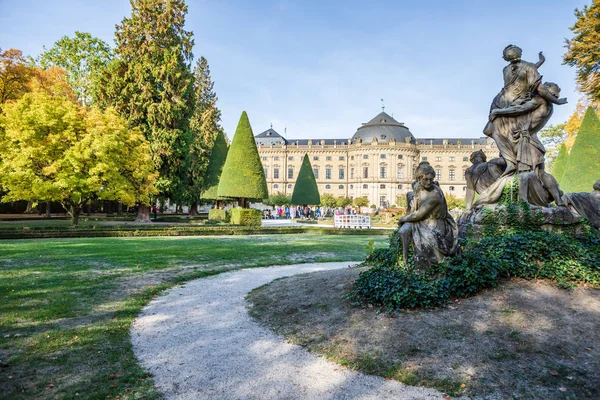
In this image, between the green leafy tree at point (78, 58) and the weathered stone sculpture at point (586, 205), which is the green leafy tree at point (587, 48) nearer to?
the weathered stone sculpture at point (586, 205)

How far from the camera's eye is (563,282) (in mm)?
4582

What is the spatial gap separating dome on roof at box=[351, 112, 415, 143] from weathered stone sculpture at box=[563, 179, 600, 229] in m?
67.1

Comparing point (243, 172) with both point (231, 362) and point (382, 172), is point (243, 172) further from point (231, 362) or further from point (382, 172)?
point (382, 172)

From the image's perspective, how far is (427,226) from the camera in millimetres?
5176

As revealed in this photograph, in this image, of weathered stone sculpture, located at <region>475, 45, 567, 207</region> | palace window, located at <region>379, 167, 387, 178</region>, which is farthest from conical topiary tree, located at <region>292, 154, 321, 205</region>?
palace window, located at <region>379, 167, 387, 178</region>

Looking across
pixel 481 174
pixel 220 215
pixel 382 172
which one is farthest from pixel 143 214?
pixel 382 172

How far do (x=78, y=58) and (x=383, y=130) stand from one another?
54.3m

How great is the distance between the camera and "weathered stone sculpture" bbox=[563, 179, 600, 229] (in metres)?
6.00

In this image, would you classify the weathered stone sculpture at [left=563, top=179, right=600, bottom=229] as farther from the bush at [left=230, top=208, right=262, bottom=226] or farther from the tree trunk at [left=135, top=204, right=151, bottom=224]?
the tree trunk at [left=135, top=204, right=151, bottom=224]

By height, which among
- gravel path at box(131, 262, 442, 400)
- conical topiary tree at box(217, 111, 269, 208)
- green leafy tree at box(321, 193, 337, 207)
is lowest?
gravel path at box(131, 262, 442, 400)

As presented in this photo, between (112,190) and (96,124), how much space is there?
11.7 ft

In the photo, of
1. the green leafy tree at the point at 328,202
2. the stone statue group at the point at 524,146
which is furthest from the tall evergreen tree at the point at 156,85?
the green leafy tree at the point at 328,202

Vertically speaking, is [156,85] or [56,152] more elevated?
[156,85]

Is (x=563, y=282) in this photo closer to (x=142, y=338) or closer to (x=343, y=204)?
(x=142, y=338)
